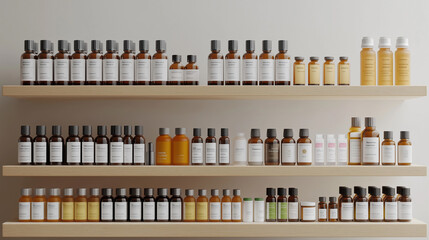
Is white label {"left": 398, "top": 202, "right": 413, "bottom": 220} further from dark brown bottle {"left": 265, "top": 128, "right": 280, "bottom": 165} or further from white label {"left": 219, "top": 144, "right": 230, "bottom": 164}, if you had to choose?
white label {"left": 219, "top": 144, "right": 230, "bottom": 164}

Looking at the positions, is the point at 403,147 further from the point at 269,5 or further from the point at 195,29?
the point at 195,29

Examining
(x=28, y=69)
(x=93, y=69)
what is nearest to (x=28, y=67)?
(x=28, y=69)

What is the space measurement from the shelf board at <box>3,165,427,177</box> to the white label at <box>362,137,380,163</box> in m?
0.03

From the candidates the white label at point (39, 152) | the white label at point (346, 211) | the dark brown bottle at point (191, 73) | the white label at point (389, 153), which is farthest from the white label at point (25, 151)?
the white label at point (389, 153)

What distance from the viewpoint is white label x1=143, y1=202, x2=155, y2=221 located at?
2.07 meters

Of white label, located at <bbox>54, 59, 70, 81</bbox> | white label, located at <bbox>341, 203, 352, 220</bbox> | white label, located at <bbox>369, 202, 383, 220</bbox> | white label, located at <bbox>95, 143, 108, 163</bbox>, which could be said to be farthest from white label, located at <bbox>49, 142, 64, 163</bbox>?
white label, located at <bbox>369, 202, 383, 220</bbox>

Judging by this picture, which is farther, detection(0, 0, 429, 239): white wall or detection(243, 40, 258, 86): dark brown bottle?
detection(0, 0, 429, 239): white wall

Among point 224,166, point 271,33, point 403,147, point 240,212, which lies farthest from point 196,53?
point 403,147

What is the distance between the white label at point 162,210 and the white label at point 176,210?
0.02 metres

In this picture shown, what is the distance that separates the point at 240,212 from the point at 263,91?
439mm

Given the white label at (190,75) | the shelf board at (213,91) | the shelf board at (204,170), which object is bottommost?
the shelf board at (204,170)

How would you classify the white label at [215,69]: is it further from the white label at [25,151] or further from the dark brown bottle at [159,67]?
the white label at [25,151]

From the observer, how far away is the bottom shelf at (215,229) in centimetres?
204

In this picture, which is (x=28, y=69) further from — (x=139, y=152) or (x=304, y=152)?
(x=304, y=152)
